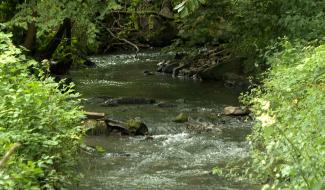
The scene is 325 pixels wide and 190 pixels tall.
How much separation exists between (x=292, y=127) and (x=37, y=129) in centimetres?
271

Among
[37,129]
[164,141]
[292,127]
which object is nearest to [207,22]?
[164,141]

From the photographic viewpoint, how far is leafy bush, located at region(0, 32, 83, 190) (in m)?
5.17

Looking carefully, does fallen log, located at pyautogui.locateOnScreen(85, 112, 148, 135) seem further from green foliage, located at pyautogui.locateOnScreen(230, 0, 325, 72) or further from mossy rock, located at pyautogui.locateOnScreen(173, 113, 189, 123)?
green foliage, located at pyautogui.locateOnScreen(230, 0, 325, 72)

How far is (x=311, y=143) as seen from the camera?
5.21 meters

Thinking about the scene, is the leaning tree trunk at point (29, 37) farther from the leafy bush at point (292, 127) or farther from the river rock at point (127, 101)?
the leafy bush at point (292, 127)

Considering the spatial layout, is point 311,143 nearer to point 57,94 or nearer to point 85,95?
point 57,94

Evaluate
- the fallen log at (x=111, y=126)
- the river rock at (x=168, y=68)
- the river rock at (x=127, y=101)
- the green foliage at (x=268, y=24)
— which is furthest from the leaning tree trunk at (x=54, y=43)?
the river rock at (x=168, y=68)

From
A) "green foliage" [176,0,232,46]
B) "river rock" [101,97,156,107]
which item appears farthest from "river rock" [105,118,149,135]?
"green foliage" [176,0,232,46]

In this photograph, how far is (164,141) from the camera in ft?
39.3

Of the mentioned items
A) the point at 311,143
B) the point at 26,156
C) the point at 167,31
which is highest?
the point at 311,143

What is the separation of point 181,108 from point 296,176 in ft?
35.3

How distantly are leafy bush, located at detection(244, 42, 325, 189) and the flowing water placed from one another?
137 centimetres

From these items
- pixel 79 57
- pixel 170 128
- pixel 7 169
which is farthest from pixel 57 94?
pixel 79 57

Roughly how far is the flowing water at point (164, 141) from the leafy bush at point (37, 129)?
1875 mm
